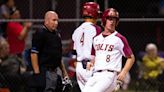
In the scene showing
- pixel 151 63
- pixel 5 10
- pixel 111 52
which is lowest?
pixel 151 63

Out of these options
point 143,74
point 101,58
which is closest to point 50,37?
point 101,58

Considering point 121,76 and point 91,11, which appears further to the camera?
point 91,11

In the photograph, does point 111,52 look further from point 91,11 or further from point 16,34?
point 16,34

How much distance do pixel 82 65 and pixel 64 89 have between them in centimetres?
44

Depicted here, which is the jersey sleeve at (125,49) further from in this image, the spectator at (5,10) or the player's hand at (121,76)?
the spectator at (5,10)

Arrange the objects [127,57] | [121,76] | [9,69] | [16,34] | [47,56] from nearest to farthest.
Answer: [121,76] < [127,57] < [47,56] < [9,69] < [16,34]

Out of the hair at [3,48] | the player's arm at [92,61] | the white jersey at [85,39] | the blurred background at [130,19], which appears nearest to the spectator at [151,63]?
the blurred background at [130,19]

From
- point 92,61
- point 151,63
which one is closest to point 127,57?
point 92,61

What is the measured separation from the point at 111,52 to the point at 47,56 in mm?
1200

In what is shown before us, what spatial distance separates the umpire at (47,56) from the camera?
33.5 feet

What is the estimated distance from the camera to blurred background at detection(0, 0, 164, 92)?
44.9 feet

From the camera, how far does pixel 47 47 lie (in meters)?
10.2

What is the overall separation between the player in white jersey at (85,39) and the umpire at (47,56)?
37cm

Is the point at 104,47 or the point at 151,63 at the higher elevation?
the point at 104,47
